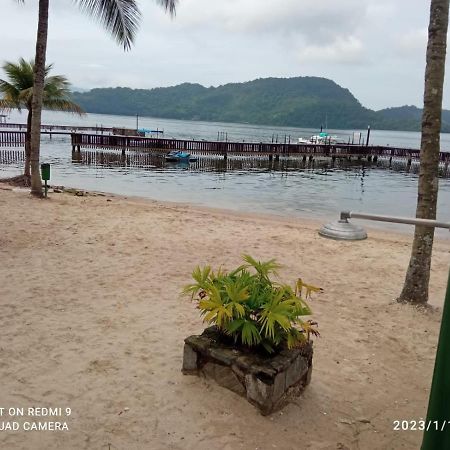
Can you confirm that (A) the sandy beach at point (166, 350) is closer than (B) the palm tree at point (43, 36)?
Yes

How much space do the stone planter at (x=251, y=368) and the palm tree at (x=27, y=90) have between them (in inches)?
559

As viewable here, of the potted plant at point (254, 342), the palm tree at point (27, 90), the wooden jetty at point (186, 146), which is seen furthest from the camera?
the wooden jetty at point (186, 146)

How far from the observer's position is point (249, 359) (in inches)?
117

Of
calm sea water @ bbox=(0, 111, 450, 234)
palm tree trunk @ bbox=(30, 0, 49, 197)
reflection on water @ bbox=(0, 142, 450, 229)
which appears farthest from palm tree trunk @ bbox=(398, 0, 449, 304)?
reflection on water @ bbox=(0, 142, 450, 229)

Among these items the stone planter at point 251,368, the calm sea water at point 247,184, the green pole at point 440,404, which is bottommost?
the calm sea water at point 247,184

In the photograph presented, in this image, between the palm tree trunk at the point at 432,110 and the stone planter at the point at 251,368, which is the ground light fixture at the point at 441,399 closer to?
the stone planter at the point at 251,368

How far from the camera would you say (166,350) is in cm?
381

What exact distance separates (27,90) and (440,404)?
1633 centimetres

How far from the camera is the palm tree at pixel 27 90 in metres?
15.3

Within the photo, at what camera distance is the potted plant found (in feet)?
9.45

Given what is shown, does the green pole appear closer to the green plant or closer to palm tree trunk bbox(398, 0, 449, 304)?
the green plant

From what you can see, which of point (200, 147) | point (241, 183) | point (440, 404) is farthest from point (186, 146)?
point (440, 404)

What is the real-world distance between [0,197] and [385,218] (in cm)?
1049

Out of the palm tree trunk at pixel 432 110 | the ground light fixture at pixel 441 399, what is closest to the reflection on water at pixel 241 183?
the palm tree trunk at pixel 432 110
